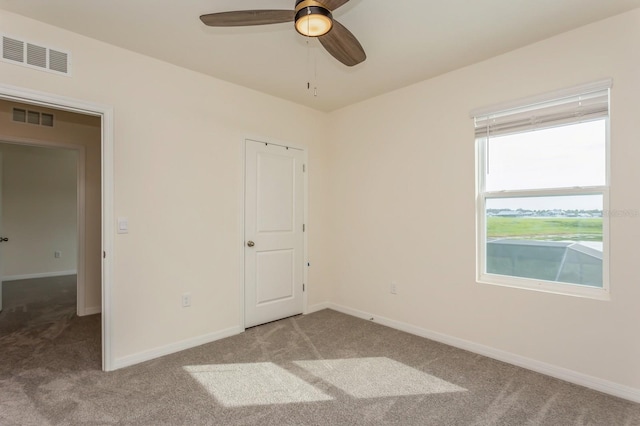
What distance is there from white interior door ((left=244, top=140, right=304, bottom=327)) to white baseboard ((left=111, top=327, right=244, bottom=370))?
264 mm

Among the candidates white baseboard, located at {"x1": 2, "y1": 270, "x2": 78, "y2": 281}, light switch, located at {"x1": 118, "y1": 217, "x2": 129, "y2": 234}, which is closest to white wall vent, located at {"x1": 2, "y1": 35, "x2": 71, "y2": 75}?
light switch, located at {"x1": 118, "y1": 217, "x2": 129, "y2": 234}

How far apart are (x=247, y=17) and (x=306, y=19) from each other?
330mm

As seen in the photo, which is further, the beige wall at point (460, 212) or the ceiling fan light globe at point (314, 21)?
the beige wall at point (460, 212)

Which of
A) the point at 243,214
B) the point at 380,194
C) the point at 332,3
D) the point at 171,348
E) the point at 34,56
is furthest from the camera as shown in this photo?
the point at 380,194

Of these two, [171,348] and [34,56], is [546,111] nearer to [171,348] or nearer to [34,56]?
[171,348]

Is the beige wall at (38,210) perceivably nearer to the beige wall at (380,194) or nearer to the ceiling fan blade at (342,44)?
the beige wall at (380,194)

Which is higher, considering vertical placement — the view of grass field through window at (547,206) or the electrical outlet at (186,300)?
the view of grass field through window at (547,206)

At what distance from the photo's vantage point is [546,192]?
264 cm

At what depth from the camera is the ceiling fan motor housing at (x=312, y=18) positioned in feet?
5.24

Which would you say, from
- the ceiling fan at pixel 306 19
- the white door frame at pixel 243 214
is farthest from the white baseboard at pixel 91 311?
the ceiling fan at pixel 306 19

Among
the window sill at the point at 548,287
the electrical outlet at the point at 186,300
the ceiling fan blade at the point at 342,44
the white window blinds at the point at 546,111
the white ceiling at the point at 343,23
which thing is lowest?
the electrical outlet at the point at 186,300

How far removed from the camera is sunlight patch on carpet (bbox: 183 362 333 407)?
7.10ft

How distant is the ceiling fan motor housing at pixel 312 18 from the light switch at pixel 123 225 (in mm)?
2046

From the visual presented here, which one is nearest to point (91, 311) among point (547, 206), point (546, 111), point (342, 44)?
point (342, 44)
